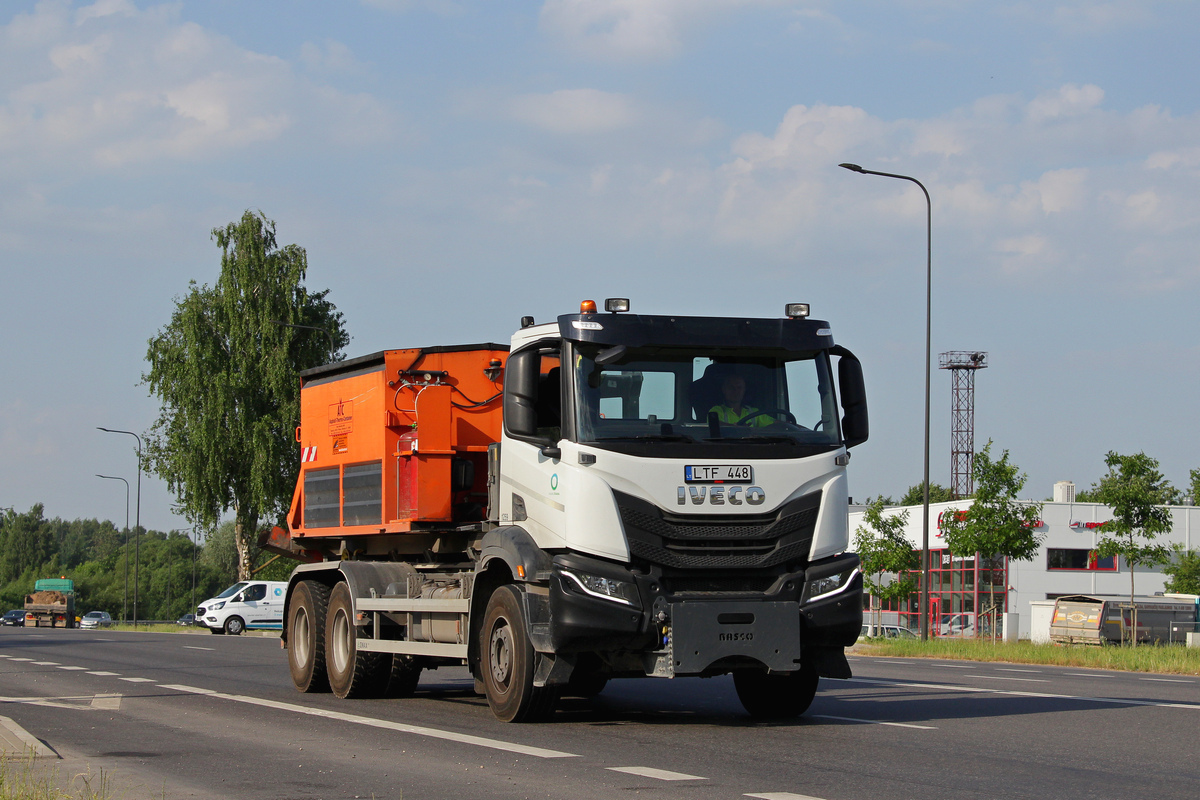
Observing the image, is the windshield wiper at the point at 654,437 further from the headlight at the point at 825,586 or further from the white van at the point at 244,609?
the white van at the point at 244,609

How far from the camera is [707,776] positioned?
26.5ft

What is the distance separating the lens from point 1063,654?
24984 millimetres

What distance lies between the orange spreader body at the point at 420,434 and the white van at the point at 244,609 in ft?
114

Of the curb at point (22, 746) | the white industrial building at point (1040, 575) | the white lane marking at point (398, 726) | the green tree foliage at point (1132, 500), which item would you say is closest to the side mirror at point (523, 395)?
the white lane marking at point (398, 726)

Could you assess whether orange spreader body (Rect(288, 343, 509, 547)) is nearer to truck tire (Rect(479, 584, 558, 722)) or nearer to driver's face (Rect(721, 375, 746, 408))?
truck tire (Rect(479, 584, 558, 722))

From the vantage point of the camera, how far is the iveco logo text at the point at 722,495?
9992mm

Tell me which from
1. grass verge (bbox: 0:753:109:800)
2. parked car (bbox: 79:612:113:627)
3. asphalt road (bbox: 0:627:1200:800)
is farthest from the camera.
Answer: parked car (bbox: 79:612:113:627)

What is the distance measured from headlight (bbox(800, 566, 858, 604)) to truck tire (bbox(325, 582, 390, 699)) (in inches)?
190

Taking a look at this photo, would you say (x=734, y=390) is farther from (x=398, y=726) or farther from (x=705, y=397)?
(x=398, y=726)

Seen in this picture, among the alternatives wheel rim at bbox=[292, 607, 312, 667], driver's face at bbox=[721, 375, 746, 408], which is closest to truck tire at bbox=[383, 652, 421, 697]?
wheel rim at bbox=[292, 607, 312, 667]

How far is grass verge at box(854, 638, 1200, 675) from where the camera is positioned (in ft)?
74.4

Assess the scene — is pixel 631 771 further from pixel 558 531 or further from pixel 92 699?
pixel 92 699

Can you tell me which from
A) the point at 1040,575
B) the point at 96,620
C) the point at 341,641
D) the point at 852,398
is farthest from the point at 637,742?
the point at 96,620

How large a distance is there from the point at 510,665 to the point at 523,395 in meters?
2.11
